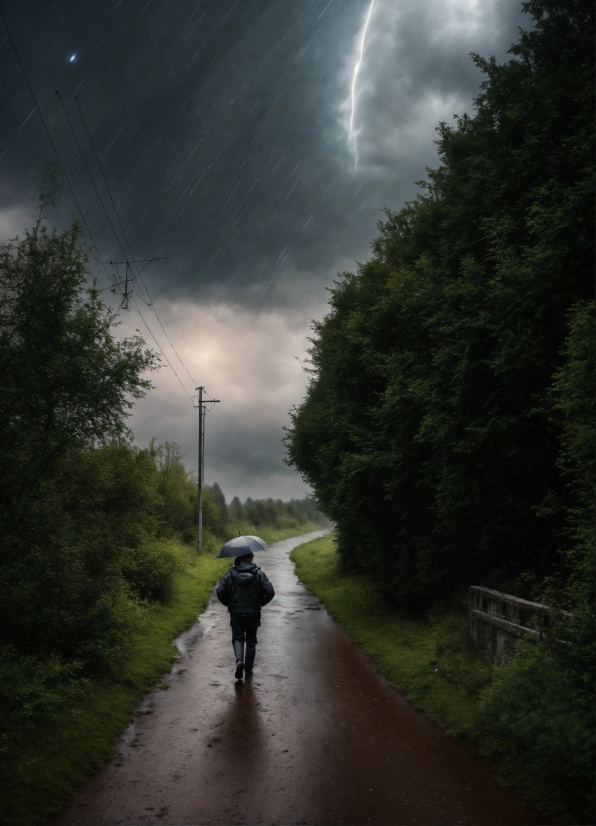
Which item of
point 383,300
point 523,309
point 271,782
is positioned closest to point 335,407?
point 383,300

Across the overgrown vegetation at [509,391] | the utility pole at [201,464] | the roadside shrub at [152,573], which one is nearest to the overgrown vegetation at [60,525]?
the roadside shrub at [152,573]

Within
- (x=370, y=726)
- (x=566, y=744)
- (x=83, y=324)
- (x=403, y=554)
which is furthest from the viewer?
(x=403, y=554)

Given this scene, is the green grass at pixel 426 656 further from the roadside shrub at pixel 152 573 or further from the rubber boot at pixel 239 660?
the roadside shrub at pixel 152 573

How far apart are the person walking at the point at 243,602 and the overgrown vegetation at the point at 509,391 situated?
3865 mm

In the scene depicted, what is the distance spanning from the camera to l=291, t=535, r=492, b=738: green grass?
854cm

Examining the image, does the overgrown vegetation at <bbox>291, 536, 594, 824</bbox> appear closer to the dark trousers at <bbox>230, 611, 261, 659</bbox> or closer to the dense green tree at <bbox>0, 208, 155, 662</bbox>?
the dark trousers at <bbox>230, 611, 261, 659</bbox>

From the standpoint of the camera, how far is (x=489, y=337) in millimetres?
11047

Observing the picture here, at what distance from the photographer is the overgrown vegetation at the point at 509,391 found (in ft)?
21.1

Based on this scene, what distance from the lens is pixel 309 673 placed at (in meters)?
11.2

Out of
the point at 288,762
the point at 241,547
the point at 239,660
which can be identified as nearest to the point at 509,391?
the point at 241,547

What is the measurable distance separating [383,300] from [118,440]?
814 cm

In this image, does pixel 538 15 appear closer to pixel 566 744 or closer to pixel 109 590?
pixel 566 744

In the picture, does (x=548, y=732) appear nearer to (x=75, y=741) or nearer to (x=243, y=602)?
(x=75, y=741)

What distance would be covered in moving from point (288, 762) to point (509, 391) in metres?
6.86
